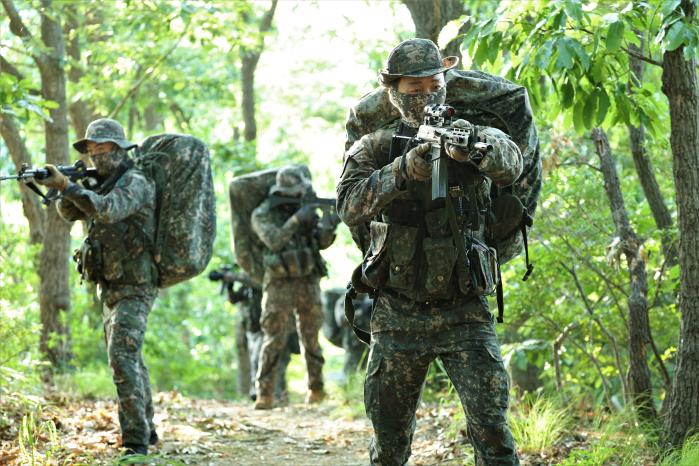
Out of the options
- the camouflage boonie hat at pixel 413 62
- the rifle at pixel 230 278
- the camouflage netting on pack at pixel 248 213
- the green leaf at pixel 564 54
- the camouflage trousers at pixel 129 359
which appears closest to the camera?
the camouflage boonie hat at pixel 413 62

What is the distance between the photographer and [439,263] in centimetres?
462

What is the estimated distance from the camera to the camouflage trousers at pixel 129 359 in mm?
6996

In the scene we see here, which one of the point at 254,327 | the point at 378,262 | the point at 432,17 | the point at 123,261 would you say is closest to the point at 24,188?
the point at 254,327

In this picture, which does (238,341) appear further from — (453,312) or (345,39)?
(453,312)

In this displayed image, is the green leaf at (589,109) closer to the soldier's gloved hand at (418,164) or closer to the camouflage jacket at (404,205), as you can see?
the camouflage jacket at (404,205)

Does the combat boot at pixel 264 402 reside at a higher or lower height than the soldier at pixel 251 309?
lower

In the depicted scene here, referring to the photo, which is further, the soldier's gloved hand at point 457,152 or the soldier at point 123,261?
the soldier at point 123,261

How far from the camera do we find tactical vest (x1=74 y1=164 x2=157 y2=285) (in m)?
7.23

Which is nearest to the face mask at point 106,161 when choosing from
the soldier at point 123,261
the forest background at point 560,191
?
the soldier at point 123,261

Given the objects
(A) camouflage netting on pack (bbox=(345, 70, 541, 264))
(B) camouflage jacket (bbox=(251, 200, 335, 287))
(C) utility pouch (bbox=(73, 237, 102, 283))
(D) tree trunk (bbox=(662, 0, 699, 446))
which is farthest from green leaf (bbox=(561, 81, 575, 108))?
(B) camouflage jacket (bbox=(251, 200, 335, 287))

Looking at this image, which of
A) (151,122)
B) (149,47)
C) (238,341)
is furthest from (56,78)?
(151,122)

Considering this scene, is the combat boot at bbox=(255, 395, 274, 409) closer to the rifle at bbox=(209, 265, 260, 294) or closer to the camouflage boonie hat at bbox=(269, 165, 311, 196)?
the camouflage boonie hat at bbox=(269, 165, 311, 196)

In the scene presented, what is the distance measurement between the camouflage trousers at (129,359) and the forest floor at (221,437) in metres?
0.25

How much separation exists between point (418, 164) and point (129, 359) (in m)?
3.63
